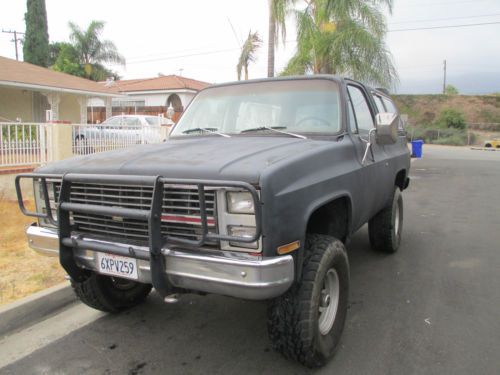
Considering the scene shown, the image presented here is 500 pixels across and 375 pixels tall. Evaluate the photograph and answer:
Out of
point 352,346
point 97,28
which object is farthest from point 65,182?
point 97,28

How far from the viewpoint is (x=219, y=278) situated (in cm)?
246

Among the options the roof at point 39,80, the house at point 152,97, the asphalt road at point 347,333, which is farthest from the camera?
the house at point 152,97

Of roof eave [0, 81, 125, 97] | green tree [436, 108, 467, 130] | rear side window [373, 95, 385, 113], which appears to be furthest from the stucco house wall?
green tree [436, 108, 467, 130]

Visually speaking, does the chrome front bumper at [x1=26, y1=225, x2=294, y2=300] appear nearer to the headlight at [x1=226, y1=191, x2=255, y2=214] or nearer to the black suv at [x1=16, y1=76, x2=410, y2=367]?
the black suv at [x1=16, y1=76, x2=410, y2=367]

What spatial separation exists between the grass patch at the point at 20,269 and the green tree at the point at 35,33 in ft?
78.1

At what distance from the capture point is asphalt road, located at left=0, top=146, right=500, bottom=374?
120 inches

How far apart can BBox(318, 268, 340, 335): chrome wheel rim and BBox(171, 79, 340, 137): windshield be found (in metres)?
1.22

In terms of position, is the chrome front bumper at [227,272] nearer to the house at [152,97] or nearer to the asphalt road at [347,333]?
the asphalt road at [347,333]

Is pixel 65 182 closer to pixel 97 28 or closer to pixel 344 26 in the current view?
pixel 344 26

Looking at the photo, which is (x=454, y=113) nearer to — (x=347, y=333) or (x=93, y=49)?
(x=93, y=49)

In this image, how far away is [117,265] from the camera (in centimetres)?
283

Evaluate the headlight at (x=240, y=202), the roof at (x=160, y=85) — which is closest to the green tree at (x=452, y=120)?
the roof at (x=160, y=85)

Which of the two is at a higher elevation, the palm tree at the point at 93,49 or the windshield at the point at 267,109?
the palm tree at the point at 93,49

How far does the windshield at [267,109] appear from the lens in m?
3.81
